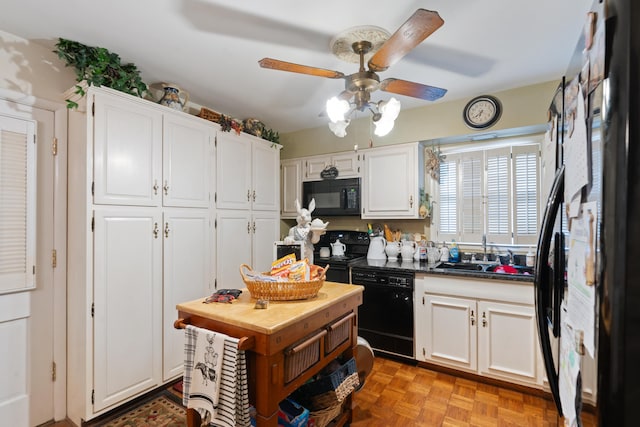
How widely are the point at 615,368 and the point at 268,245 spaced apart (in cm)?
313

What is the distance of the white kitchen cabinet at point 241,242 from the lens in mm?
2834

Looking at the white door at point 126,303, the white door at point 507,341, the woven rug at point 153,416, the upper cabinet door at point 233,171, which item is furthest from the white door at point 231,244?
the white door at point 507,341

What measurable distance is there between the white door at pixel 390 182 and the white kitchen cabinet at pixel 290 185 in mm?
878

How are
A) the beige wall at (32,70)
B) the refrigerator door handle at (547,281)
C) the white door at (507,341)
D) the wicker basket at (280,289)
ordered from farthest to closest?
1. the white door at (507,341)
2. the beige wall at (32,70)
3. the wicker basket at (280,289)
4. the refrigerator door handle at (547,281)

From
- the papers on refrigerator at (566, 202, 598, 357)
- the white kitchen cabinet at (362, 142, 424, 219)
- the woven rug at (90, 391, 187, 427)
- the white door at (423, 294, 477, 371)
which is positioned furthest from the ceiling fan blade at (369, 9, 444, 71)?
the woven rug at (90, 391, 187, 427)

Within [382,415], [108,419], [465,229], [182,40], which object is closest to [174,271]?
[108,419]

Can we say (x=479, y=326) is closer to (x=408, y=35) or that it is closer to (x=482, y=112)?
(x=482, y=112)

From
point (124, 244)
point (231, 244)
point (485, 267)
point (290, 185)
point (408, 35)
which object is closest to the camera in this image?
point (408, 35)

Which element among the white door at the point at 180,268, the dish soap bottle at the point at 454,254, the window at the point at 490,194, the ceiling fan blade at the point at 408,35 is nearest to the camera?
the ceiling fan blade at the point at 408,35

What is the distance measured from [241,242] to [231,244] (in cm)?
12

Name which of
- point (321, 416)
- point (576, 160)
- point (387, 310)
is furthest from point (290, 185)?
point (576, 160)

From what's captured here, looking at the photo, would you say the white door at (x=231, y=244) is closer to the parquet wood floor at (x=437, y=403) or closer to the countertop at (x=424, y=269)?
the countertop at (x=424, y=269)

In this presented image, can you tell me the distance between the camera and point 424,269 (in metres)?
2.68

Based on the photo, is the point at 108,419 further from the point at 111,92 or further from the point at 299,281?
the point at 111,92
